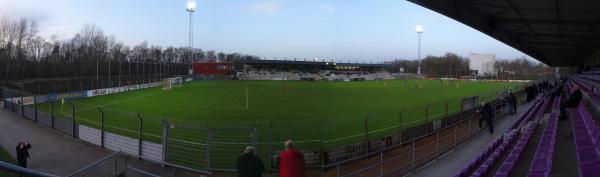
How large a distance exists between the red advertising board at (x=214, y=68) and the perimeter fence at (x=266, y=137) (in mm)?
82308

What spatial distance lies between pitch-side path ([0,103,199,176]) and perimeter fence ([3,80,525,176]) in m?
0.42

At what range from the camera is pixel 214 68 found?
4609 inches

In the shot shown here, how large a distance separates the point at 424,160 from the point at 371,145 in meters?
2.93

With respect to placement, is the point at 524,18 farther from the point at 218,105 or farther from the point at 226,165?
the point at 218,105

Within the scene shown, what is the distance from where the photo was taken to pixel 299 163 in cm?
777

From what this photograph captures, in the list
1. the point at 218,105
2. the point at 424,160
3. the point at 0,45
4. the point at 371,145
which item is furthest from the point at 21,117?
the point at 0,45

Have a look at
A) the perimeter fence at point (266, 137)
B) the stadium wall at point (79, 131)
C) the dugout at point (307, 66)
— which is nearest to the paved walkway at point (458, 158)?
the perimeter fence at point (266, 137)

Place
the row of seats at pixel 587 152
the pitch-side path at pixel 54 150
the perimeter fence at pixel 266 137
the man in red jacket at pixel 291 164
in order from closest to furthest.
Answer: the row of seats at pixel 587 152 → the man in red jacket at pixel 291 164 → the perimeter fence at pixel 266 137 → the pitch-side path at pixel 54 150

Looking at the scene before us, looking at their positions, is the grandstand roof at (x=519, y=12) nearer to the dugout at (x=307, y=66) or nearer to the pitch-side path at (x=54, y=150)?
the pitch-side path at (x=54, y=150)

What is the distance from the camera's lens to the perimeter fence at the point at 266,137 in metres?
15.7

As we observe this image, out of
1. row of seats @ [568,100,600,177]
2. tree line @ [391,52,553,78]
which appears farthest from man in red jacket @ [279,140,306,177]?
tree line @ [391,52,553,78]

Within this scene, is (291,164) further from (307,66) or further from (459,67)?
(459,67)

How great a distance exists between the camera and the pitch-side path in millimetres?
16994

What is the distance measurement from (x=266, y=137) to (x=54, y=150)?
8.90 metres
